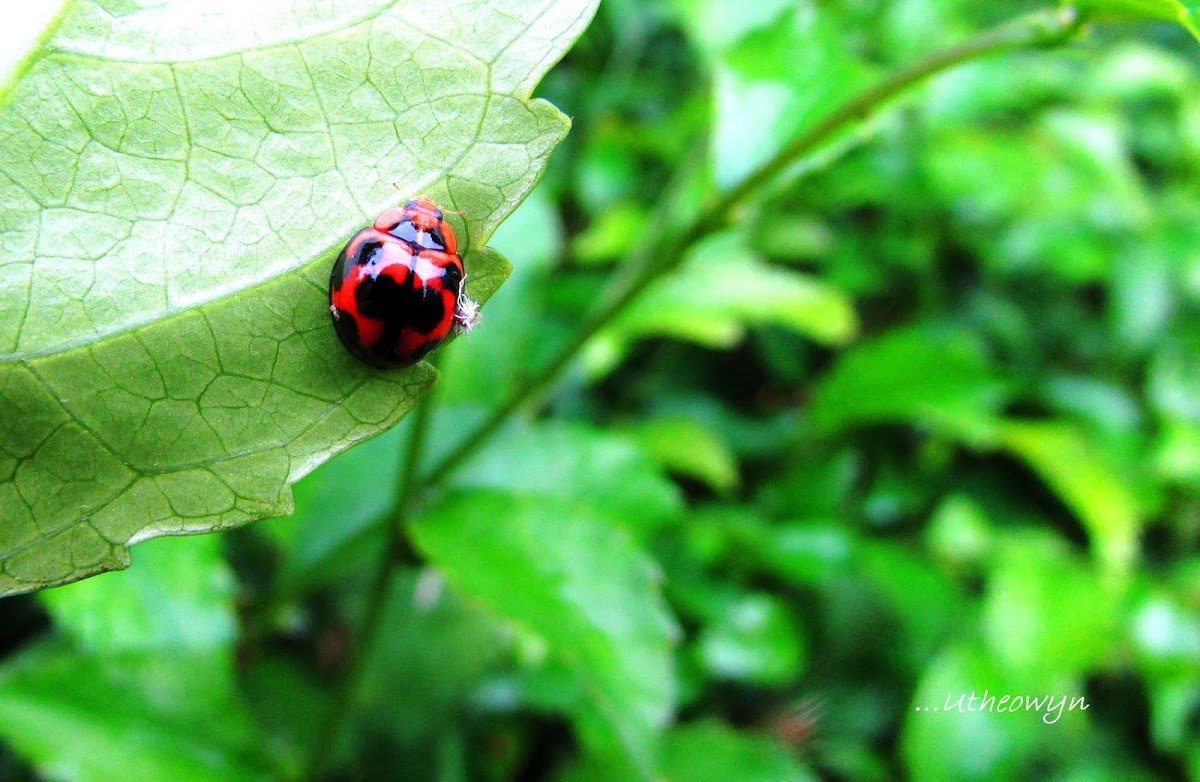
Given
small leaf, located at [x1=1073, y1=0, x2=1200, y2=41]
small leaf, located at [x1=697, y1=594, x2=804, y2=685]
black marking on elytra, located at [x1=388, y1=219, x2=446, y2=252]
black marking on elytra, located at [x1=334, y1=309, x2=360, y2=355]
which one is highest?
small leaf, located at [x1=1073, y1=0, x2=1200, y2=41]

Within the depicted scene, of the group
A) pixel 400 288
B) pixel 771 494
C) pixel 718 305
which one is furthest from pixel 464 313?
pixel 771 494

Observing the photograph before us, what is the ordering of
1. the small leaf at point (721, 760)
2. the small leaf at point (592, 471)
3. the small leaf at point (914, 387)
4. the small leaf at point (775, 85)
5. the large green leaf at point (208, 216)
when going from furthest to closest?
the small leaf at point (914, 387) → the small leaf at point (721, 760) → the small leaf at point (592, 471) → the small leaf at point (775, 85) → the large green leaf at point (208, 216)

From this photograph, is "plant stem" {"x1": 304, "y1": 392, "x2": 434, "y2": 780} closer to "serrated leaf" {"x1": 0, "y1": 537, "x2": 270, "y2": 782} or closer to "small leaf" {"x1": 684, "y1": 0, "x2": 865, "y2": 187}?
"serrated leaf" {"x1": 0, "y1": 537, "x2": 270, "y2": 782}

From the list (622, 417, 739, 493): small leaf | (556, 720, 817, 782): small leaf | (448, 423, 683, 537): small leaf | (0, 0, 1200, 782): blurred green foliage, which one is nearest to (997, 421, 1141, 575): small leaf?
(0, 0, 1200, 782): blurred green foliage

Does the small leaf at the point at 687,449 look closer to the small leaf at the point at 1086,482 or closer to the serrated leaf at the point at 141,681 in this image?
the small leaf at the point at 1086,482

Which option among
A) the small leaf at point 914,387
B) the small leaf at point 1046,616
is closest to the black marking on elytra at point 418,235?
the small leaf at point 1046,616
